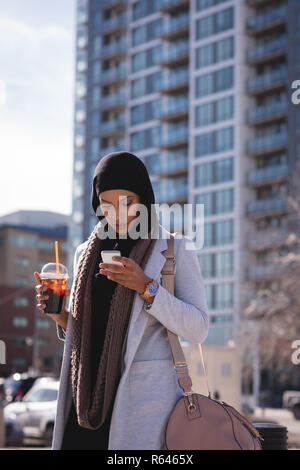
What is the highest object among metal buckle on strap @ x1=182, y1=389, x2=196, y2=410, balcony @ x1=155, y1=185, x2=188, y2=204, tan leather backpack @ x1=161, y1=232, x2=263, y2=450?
balcony @ x1=155, y1=185, x2=188, y2=204

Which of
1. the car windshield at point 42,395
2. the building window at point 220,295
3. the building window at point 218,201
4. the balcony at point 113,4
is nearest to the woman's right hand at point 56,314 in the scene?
the car windshield at point 42,395

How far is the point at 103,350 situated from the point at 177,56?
69.0 m

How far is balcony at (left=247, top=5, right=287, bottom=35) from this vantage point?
6378cm

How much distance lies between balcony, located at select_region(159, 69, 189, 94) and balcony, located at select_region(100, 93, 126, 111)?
5.33 meters

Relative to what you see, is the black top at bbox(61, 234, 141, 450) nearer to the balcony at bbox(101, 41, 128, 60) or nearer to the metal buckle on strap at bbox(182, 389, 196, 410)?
the metal buckle on strap at bbox(182, 389, 196, 410)

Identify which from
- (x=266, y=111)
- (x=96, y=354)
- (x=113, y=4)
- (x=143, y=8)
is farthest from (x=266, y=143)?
(x=96, y=354)

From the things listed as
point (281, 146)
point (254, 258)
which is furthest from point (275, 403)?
point (281, 146)

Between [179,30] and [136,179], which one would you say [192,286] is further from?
[179,30]

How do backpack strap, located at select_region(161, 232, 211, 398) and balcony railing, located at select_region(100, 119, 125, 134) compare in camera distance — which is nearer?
backpack strap, located at select_region(161, 232, 211, 398)

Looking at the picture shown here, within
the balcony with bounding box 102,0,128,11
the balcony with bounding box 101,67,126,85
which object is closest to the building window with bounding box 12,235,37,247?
the balcony with bounding box 101,67,126,85

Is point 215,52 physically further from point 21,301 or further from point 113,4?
point 21,301

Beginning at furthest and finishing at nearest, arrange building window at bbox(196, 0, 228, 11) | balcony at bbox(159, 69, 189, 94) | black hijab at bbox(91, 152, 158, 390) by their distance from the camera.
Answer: balcony at bbox(159, 69, 189, 94) → building window at bbox(196, 0, 228, 11) → black hijab at bbox(91, 152, 158, 390)

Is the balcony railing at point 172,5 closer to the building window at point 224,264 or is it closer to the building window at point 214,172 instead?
the building window at point 214,172

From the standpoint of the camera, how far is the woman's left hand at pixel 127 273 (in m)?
3.20
